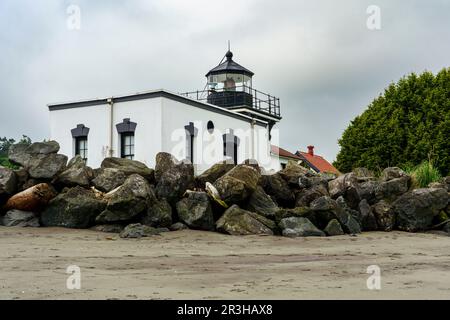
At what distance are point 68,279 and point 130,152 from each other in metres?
16.1

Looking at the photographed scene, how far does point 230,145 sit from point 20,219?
1468cm

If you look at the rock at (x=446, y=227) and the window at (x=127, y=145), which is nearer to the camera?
the rock at (x=446, y=227)

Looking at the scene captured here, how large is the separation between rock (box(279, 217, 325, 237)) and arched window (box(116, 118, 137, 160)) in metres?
10.9

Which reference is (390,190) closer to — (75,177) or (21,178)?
(75,177)

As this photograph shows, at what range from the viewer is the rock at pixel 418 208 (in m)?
13.5

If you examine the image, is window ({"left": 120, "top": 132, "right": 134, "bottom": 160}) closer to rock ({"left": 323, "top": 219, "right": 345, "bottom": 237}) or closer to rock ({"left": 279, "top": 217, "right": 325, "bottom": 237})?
rock ({"left": 279, "top": 217, "right": 325, "bottom": 237})

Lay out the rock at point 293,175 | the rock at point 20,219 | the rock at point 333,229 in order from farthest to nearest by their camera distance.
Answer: the rock at point 293,175
the rock at point 333,229
the rock at point 20,219

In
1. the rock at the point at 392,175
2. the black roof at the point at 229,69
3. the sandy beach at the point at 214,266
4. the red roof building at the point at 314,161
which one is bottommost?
the sandy beach at the point at 214,266

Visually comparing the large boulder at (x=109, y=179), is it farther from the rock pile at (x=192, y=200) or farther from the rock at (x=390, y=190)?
the rock at (x=390, y=190)

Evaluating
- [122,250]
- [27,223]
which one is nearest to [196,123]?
[27,223]

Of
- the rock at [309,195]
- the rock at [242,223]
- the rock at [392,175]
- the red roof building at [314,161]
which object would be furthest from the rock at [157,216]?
the red roof building at [314,161]

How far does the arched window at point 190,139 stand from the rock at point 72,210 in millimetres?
10916

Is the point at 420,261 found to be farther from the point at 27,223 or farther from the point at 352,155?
the point at 352,155

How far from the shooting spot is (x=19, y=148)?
12844 millimetres
